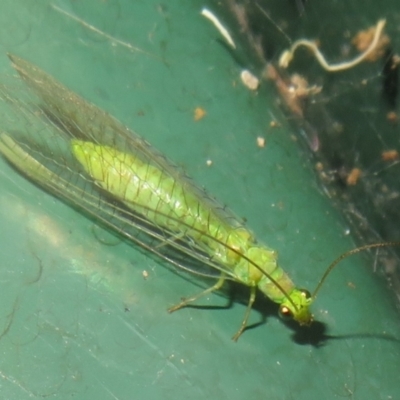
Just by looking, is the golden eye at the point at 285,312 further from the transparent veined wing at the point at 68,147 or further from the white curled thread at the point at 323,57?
the white curled thread at the point at 323,57

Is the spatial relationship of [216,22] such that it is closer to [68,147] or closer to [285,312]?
[68,147]

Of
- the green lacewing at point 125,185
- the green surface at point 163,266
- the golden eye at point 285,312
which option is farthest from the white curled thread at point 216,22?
the golden eye at point 285,312

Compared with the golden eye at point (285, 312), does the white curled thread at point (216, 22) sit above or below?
above

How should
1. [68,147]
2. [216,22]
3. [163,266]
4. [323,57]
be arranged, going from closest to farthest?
[68,147] → [163,266] → [323,57] → [216,22]

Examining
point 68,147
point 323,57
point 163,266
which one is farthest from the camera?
point 323,57

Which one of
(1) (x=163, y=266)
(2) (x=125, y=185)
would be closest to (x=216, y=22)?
(2) (x=125, y=185)

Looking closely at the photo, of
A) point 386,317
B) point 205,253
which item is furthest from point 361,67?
point 386,317
